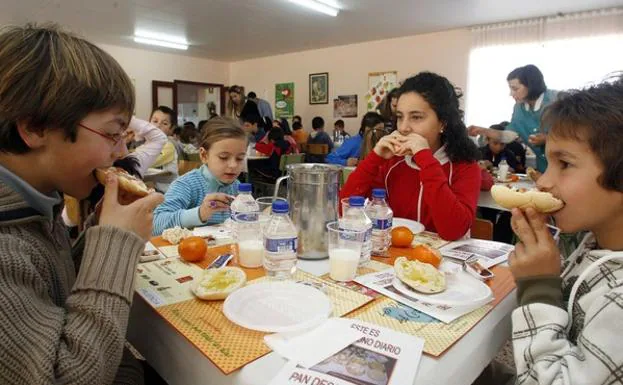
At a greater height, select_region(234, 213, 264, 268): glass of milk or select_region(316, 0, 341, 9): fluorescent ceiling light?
select_region(316, 0, 341, 9): fluorescent ceiling light

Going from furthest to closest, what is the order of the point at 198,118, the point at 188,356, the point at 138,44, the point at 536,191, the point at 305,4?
the point at 198,118 < the point at 138,44 < the point at 305,4 < the point at 536,191 < the point at 188,356

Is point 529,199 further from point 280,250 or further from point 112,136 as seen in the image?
point 112,136

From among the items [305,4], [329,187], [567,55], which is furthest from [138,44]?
[329,187]

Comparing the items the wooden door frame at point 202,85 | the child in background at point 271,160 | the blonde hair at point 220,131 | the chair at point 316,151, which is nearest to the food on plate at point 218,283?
the blonde hair at point 220,131

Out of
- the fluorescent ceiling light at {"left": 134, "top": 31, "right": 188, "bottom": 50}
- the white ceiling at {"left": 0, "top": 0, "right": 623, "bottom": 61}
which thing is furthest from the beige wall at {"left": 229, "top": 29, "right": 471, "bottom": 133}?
the fluorescent ceiling light at {"left": 134, "top": 31, "right": 188, "bottom": 50}

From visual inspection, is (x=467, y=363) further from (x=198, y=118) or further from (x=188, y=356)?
(x=198, y=118)

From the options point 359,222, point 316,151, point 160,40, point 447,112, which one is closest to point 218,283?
point 359,222

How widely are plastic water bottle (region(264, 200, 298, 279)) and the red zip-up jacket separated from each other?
2.16 ft

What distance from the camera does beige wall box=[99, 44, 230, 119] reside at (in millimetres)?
8398

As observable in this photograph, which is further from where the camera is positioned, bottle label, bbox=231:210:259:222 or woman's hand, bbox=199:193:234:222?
woman's hand, bbox=199:193:234:222

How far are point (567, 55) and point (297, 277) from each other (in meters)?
6.16

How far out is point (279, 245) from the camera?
0.98 meters

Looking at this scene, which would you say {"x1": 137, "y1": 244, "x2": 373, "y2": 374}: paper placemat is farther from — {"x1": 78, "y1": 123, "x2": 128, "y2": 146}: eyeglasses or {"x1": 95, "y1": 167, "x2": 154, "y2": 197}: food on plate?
{"x1": 78, "y1": 123, "x2": 128, "y2": 146}: eyeglasses

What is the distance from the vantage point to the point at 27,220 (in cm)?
75
